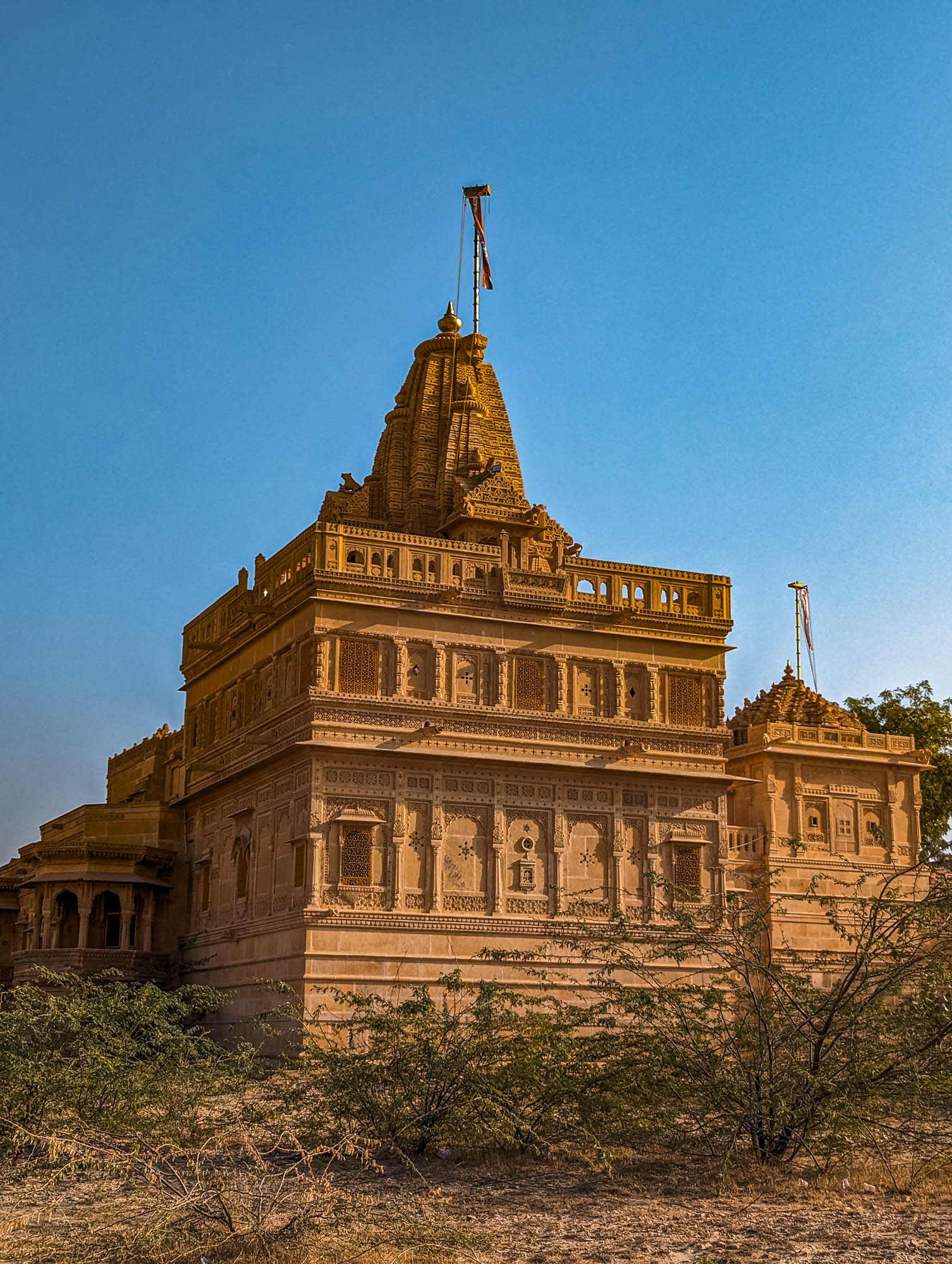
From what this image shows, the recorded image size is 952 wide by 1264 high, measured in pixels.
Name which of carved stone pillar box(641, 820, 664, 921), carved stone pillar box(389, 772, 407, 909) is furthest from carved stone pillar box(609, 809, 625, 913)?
carved stone pillar box(389, 772, 407, 909)

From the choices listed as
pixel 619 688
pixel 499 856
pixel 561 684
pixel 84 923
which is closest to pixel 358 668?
pixel 561 684

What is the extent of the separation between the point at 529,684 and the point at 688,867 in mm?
4701

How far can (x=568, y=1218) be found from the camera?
43.0 ft

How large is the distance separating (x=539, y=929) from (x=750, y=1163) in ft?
44.9

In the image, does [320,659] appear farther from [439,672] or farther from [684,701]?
[684,701]

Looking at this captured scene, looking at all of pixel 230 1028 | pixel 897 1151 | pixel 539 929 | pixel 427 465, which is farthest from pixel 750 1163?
pixel 427 465

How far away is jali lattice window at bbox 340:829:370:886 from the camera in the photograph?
27.1 m

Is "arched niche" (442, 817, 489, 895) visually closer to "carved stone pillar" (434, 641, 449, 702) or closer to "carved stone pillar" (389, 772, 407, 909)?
"carved stone pillar" (389, 772, 407, 909)

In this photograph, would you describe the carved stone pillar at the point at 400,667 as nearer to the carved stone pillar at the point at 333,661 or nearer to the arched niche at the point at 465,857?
the carved stone pillar at the point at 333,661

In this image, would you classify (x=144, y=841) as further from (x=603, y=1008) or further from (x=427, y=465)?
(x=603, y=1008)

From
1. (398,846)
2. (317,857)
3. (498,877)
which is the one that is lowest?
(498,877)

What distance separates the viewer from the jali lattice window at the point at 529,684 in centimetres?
2928

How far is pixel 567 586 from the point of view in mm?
30266

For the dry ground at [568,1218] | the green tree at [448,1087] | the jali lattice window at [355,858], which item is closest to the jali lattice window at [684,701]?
the jali lattice window at [355,858]
